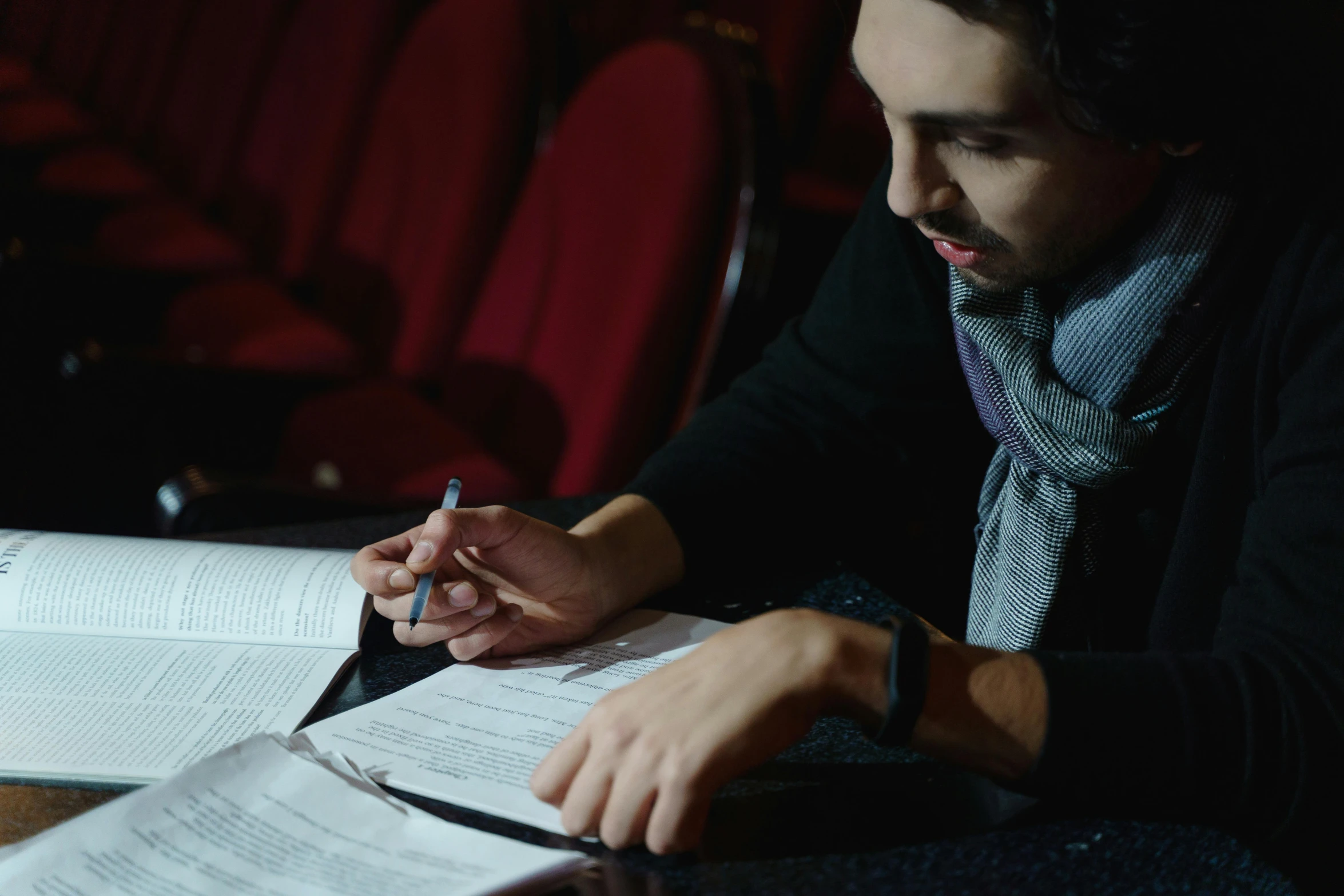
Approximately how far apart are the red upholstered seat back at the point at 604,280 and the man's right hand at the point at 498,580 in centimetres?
50

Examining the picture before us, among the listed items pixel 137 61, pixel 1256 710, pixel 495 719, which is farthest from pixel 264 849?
pixel 137 61

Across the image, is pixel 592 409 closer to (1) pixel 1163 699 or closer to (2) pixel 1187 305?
(2) pixel 1187 305

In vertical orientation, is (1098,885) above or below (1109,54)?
below

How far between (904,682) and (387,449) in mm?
1107

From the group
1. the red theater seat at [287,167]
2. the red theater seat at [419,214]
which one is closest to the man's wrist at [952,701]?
the red theater seat at [419,214]

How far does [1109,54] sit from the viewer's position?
64 cm

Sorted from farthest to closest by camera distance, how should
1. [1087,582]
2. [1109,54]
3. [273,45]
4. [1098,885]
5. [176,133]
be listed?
[176,133]
[273,45]
[1087,582]
[1109,54]
[1098,885]

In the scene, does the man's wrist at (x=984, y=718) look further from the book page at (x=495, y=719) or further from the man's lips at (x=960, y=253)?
the man's lips at (x=960, y=253)

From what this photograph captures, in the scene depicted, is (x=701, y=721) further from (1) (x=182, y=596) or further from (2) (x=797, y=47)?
(2) (x=797, y=47)

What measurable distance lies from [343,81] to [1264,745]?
7.17 feet

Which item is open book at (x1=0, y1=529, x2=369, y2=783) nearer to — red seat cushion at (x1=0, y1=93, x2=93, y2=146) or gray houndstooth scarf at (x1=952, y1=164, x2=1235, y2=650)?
gray houndstooth scarf at (x1=952, y1=164, x2=1235, y2=650)

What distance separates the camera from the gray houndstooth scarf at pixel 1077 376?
77 centimetres

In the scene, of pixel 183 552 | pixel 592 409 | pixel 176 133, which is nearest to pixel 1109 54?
pixel 183 552

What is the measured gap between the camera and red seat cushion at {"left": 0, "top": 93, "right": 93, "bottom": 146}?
6.27 feet
